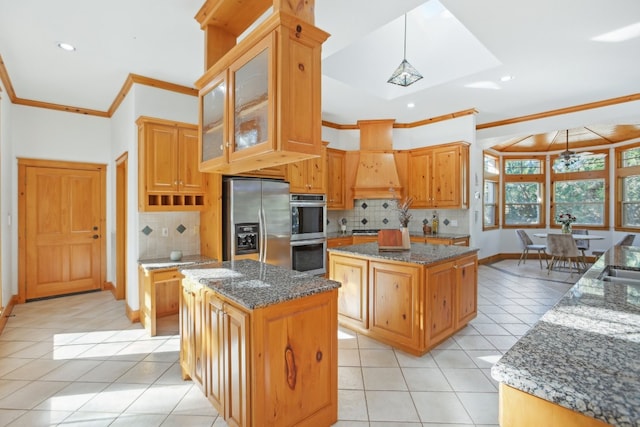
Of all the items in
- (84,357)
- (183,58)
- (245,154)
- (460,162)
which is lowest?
(84,357)

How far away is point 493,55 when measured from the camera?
332cm

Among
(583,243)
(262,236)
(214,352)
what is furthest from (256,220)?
(583,243)

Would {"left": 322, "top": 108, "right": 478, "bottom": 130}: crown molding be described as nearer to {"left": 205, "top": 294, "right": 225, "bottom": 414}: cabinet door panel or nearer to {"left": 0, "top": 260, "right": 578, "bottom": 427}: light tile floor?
{"left": 0, "top": 260, "right": 578, "bottom": 427}: light tile floor

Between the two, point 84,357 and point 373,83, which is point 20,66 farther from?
point 373,83

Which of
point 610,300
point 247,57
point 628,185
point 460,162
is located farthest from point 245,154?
point 628,185

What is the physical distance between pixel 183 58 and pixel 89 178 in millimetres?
2918

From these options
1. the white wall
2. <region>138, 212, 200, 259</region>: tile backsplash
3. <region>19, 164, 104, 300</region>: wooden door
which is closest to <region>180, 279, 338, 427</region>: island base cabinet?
<region>138, 212, 200, 259</region>: tile backsplash

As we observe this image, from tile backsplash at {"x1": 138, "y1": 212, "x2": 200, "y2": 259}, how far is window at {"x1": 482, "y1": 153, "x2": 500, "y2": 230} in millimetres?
5982

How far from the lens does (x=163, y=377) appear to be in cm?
245

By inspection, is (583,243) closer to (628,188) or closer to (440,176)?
(628,188)

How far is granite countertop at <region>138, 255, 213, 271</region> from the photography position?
323 cm

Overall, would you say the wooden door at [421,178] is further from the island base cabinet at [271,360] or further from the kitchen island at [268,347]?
the island base cabinet at [271,360]

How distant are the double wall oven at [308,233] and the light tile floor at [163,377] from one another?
1.49 meters

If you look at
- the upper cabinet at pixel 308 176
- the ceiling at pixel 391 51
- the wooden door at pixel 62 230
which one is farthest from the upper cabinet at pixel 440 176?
the wooden door at pixel 62 230
